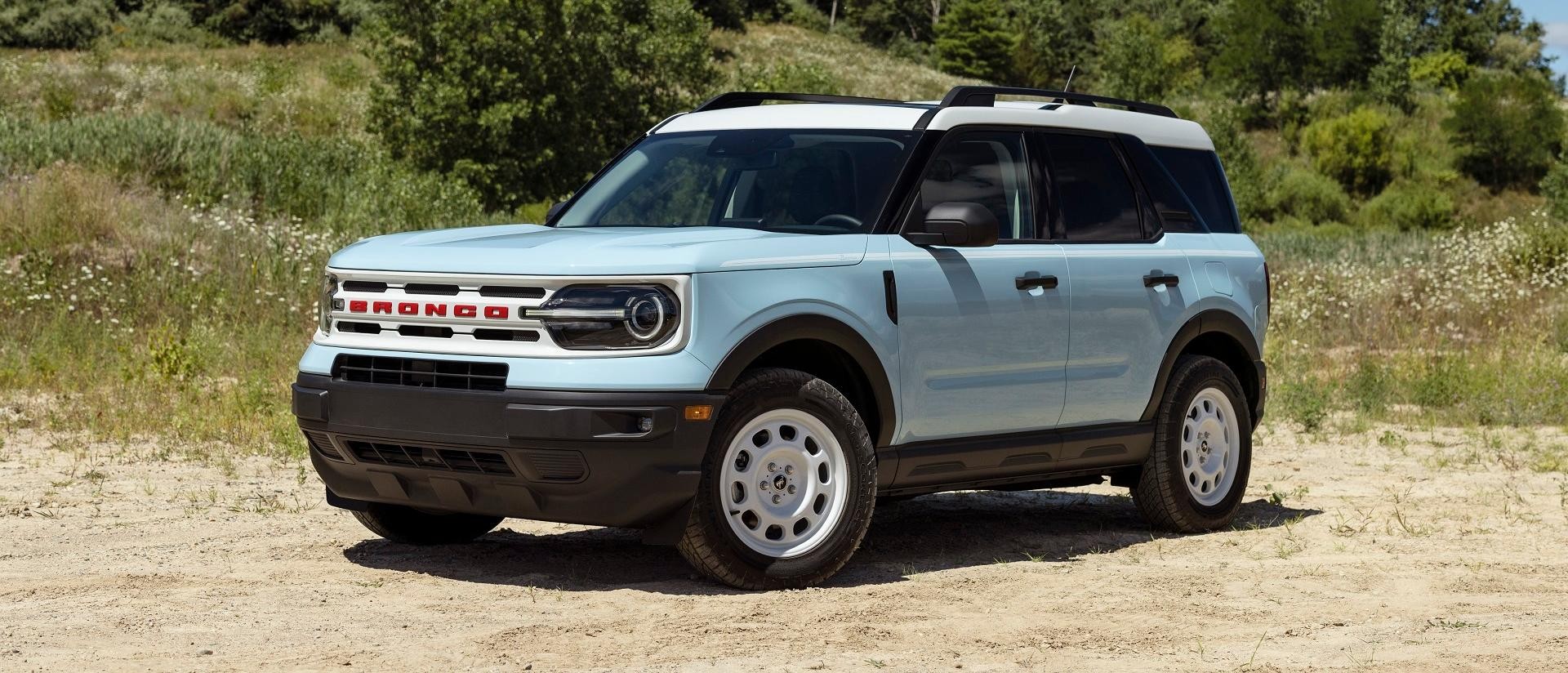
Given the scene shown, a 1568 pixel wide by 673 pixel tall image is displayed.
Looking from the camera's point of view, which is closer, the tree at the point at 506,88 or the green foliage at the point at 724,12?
the tree at the point at 506,88

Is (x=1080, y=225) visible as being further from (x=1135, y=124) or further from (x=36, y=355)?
(x=36, y=355)

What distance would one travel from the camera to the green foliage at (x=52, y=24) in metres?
57.1

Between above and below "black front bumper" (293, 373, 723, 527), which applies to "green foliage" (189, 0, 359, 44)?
below

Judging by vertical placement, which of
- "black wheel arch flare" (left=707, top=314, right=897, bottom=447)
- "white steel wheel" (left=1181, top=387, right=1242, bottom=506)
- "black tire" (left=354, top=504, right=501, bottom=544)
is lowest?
"black tire" (left=354, top=504, right=501, bottom=544)

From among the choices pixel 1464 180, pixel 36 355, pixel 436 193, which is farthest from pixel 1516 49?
pixel 36 355

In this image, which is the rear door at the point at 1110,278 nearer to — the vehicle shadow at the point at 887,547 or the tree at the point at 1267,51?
the vehicle shadow at the point at 887,547

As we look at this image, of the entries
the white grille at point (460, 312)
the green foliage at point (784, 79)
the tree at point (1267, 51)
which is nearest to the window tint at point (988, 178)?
the white grille at point (460, 312)

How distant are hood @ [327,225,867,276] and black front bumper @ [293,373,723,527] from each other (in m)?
0.44

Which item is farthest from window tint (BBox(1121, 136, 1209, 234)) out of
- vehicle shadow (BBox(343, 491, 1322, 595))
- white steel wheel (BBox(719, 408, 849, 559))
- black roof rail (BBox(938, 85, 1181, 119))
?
white steel wheel (BBox(719, 408, 849, 559))

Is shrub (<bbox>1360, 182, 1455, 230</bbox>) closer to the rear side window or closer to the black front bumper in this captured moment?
the rear side window

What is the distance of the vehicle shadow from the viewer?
682 centimetres

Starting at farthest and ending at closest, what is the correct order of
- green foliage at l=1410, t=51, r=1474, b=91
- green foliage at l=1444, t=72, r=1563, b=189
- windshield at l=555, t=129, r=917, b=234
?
green foliage at l=1410, t=51, r=1474, b=91
green foliage at l=1444, t=72, r=1563, b=189
windshield at l=555, t=129, r=917, b=234

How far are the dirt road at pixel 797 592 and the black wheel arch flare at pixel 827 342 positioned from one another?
0.67m

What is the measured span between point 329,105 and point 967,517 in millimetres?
38824
